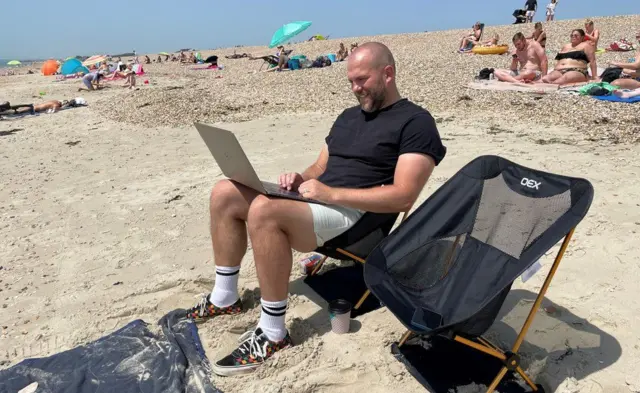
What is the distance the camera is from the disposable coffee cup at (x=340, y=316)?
2592 millimetres

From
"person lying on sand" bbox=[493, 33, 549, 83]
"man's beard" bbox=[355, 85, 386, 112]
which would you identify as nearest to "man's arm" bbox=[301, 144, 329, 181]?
"man's beard" bbox=[355, 85, 386, 112]

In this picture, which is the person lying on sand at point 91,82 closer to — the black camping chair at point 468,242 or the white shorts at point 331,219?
the white shorts at point 331,219

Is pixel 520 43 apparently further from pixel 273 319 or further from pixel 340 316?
pixel 273 319

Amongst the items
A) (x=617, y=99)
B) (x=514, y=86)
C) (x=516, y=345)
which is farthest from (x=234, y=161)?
(x=514, y=86)

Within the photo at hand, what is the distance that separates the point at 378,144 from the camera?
2.58 meters

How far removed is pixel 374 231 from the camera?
272 centimetres

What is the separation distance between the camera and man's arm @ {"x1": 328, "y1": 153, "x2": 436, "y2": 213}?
7.89 feet

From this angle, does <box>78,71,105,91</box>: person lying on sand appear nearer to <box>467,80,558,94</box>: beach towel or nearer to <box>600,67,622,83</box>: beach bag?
<box>467,80,558,94</box>: beach towel

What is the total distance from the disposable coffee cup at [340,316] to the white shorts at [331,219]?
36cm

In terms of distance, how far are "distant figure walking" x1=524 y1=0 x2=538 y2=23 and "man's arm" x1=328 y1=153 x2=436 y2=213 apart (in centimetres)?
2850

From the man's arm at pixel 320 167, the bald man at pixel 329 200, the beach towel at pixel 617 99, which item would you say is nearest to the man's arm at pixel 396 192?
the bald man at pixel 329 200

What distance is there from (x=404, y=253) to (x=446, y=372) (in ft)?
2.00

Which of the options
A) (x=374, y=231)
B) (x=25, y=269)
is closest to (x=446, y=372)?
(x=374, y=231)

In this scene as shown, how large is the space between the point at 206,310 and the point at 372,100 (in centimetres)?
155
